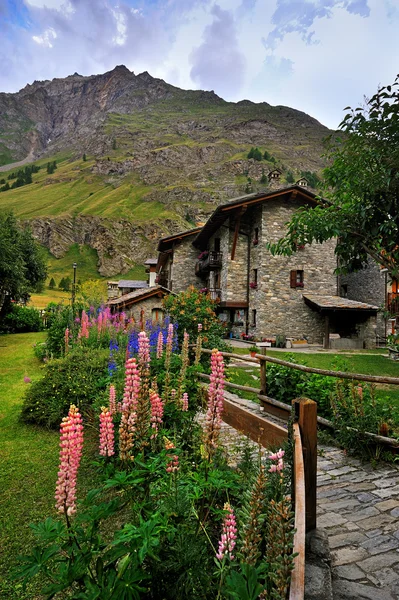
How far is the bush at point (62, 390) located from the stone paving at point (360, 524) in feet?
12.7

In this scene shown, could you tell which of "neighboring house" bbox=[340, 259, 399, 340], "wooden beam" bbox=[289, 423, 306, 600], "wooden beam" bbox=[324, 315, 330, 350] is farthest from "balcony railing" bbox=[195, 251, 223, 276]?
"wooden beam" bbox=[289, 423, 306, 600]

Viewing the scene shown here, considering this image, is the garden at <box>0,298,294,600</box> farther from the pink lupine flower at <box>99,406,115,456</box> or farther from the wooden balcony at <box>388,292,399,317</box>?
the wooden balcony at <box>388,292,399,317</box>

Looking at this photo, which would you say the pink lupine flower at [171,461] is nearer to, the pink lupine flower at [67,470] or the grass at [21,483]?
the pink lupine flower at [67,470]

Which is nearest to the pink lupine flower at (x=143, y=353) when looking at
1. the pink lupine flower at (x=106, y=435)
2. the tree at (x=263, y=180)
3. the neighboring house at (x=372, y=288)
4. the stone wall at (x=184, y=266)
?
the pink lupine flower at (x=106, y=435)

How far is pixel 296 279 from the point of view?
78.5 feet

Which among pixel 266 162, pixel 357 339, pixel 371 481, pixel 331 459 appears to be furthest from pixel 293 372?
pixel 266 162

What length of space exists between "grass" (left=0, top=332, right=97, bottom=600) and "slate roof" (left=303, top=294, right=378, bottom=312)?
60.4 feet

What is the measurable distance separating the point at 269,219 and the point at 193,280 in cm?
1040

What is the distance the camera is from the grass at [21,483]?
3.11 meters

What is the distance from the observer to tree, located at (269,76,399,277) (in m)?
4.25

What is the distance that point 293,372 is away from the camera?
22.5 feet

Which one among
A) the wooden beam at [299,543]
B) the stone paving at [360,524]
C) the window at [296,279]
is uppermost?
the window at [296,279]

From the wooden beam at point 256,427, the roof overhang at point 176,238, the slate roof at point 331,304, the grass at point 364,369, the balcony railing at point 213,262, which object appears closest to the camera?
the wooden beam at point 256,427

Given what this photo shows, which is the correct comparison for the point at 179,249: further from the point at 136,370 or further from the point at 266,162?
the point at 266,162
